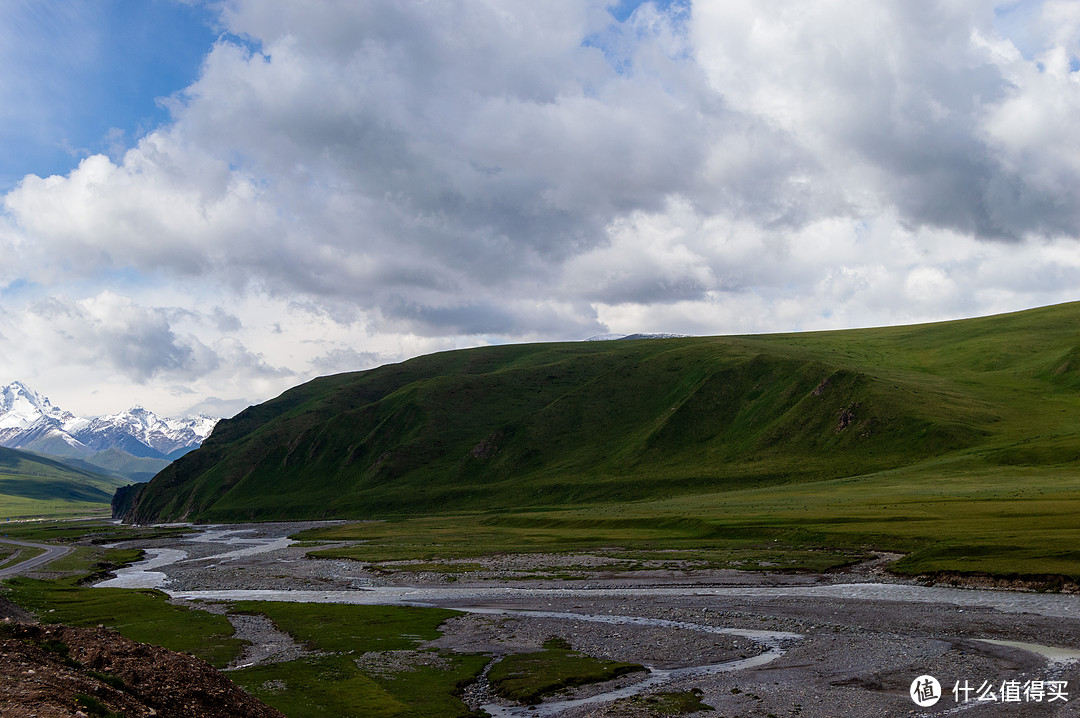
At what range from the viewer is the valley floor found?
37656 mm

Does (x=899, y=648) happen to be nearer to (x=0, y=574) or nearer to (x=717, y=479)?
(x=0, y=574)

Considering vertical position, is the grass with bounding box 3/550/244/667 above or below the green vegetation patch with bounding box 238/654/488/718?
below

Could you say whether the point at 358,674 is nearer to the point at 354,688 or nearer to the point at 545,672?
the point at 354,688

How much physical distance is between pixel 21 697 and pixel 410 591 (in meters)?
65.9

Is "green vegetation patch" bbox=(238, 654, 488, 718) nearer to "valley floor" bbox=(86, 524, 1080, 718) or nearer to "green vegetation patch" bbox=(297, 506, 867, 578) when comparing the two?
"valley floor" bbox=(86, 524, 1080, 718)

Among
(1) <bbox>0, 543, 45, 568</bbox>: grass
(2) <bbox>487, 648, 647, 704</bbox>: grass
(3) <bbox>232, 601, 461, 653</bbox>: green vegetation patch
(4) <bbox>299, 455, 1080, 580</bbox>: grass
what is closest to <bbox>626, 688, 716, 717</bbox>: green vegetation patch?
(2) <bbox>487, 648, 647, 704</bbox>: grass

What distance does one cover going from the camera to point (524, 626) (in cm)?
6009

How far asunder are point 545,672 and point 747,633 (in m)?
18.1

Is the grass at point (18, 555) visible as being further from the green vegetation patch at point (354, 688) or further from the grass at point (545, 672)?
the grass at point (545, 672)

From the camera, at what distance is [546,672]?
4459 cm

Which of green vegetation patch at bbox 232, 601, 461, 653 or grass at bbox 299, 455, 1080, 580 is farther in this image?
grass at bbox 299, 455, 1080, 580

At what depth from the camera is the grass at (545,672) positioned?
4162 cm

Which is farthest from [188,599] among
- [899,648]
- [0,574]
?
[899,648]

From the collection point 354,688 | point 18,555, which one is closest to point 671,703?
point 354,688
